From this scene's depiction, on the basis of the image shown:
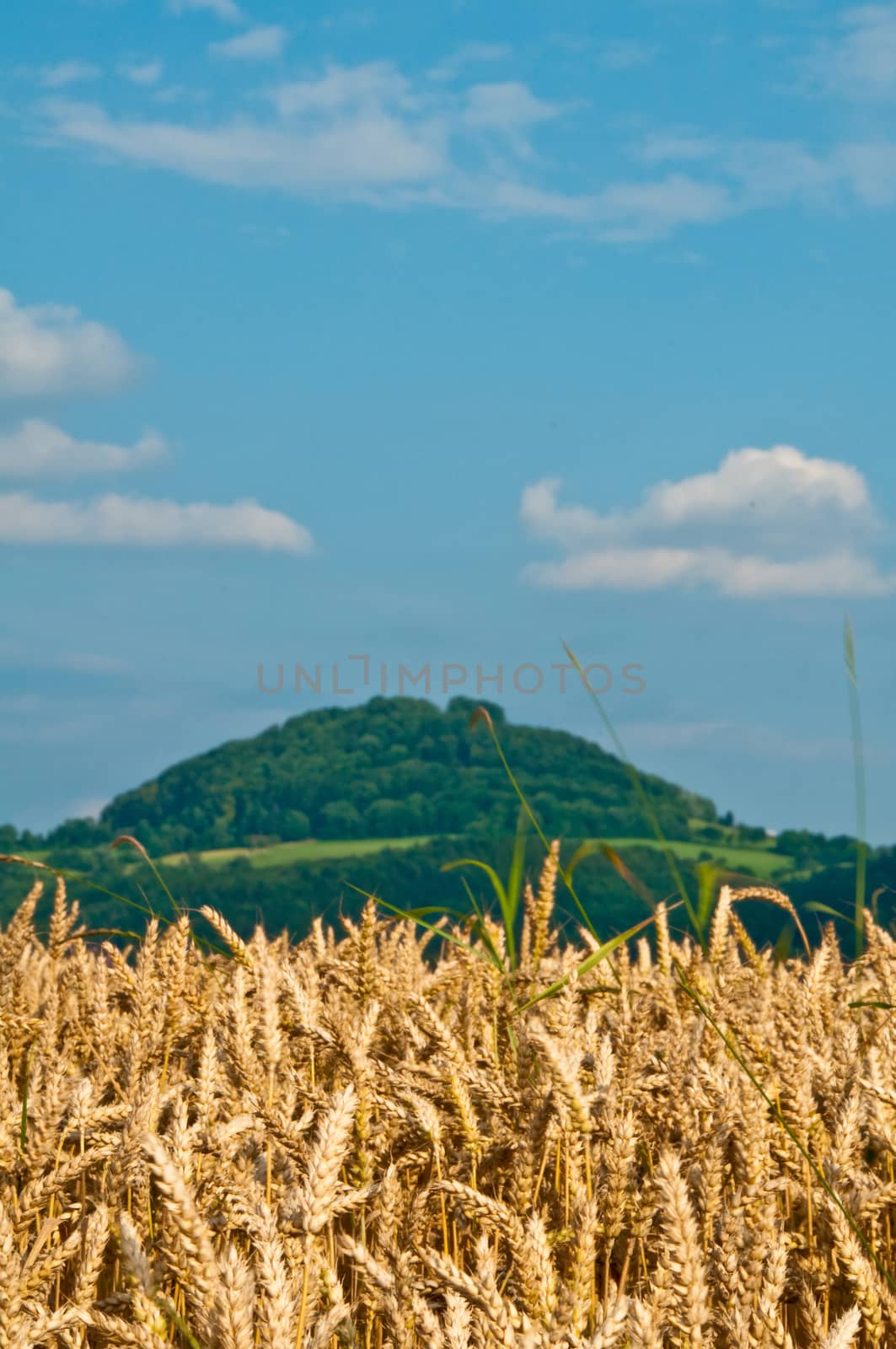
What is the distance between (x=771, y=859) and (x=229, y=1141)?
32940mm

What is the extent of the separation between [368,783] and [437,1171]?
56181 mm

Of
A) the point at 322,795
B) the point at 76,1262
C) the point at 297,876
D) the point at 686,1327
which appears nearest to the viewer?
the point at 686,1327

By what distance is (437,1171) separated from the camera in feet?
6.54

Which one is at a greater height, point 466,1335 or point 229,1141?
point 229,1141

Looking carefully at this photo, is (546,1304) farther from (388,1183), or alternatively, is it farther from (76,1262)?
(76,1262)

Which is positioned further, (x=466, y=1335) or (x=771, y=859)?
(x=771, y=859)

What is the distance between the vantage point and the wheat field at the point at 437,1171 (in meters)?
1.55

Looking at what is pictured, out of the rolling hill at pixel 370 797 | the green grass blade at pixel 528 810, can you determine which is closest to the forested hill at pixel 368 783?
the rolling hill at pixel 370 797

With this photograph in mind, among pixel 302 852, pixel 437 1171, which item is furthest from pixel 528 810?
pixel 302 852

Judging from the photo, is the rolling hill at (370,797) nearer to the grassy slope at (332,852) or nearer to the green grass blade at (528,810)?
the grassy slope at (332,852)

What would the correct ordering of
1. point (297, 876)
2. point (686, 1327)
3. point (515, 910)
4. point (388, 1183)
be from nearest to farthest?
point (686, 1327) < point (388, 1183) < point (515, 910) < point (297, 876)

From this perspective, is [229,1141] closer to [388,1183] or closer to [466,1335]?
[388,1183]

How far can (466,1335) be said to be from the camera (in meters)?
1.58

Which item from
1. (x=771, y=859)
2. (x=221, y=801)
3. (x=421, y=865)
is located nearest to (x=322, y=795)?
(x=221, y=801)
